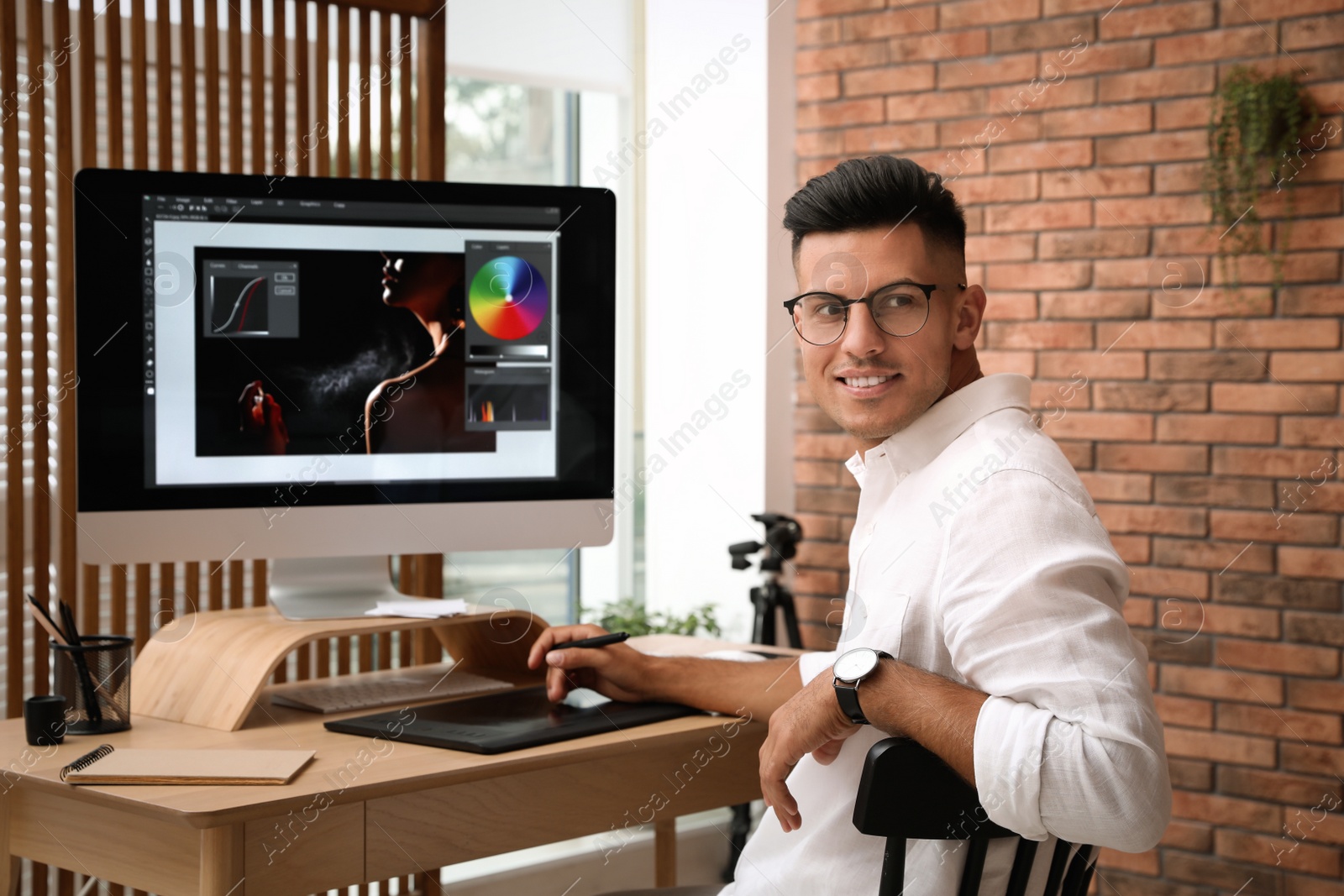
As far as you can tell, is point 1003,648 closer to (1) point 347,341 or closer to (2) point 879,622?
(2) point 879,622

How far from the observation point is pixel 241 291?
6.04ft

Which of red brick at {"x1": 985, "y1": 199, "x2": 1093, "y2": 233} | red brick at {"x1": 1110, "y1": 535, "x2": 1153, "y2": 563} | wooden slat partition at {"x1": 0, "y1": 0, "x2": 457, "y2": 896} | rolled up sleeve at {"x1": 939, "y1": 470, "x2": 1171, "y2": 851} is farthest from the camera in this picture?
red brick at {"x1": 985, "y1": 199, "x2": 1093, "y2": 233}

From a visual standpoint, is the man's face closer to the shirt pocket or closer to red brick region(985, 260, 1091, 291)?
the shirt pocket

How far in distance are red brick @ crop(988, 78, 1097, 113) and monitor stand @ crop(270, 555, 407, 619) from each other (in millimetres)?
2177

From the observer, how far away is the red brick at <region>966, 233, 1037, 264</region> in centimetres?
332

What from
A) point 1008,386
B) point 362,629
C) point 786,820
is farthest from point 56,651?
point 1008,386

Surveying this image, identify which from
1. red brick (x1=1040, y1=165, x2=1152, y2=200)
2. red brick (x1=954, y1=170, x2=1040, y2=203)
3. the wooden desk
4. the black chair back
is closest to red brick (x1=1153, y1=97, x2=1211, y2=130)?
red brick (x1=1040, y1=165, x2=1152, y2=200)

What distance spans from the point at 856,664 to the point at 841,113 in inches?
104

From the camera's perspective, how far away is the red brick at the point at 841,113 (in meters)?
3.60

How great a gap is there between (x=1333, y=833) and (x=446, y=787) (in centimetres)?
229

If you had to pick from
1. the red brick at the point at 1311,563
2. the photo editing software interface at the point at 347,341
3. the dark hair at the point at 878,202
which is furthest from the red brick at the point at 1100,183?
the dark hair at the point at 878,202

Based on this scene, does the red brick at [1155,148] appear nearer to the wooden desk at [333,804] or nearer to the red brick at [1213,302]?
the red brick at [1213,302]

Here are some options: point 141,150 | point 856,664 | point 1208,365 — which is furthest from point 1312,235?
point 141,150

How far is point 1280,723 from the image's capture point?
2977 millimetres
